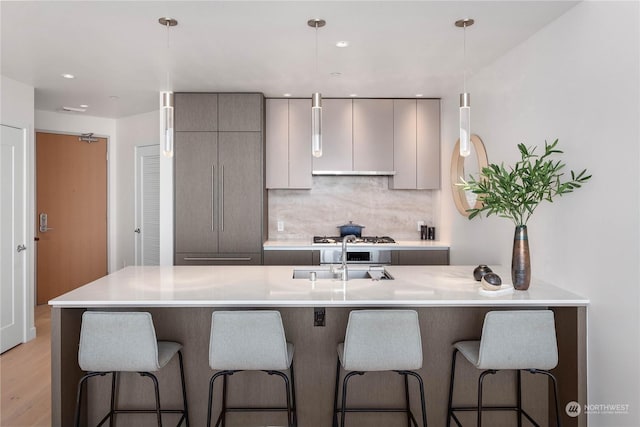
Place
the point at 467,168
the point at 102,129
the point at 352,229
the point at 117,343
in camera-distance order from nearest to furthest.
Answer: the point at 117,343 → the point at 467,168 → the point at 352,229 → the point at 102,129

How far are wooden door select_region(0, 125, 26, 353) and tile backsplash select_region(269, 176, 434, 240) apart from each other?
98.0 inches

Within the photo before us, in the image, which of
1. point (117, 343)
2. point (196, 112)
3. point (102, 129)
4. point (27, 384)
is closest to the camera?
point (117, 343)

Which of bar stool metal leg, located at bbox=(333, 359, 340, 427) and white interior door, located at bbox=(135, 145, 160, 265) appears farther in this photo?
white interior door, located at bbox=(135, 145, 160, 265)

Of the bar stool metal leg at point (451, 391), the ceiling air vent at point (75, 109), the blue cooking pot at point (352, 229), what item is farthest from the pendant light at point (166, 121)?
the ceiling air vent at point (75, 109)

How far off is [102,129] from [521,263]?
546cm

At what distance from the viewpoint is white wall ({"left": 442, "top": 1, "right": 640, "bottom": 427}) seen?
208 centimetres

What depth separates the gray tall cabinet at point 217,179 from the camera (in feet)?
14.9

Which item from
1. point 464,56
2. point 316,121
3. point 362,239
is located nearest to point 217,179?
point 362,239

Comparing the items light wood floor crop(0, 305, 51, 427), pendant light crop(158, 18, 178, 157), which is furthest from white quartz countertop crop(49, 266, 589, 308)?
light wood floor crop(0, 305, 51, 427)

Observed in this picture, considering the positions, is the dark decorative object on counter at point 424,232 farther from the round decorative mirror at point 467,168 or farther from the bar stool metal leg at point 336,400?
the bar stool metal leg at point 336,400

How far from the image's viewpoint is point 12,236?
4195 millimetres

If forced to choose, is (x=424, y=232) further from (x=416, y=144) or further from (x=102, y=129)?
(x=102, y=129)

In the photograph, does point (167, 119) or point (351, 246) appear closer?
point (167, 119)

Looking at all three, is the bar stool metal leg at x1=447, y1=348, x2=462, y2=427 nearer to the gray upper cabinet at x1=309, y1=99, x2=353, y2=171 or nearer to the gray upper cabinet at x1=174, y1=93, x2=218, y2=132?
the gray upper cabinet at x1=309, y1=99, x2=353, y2=171
